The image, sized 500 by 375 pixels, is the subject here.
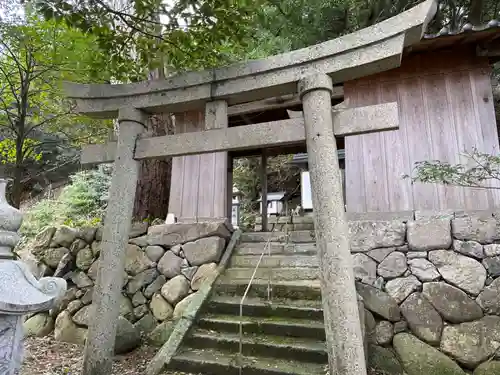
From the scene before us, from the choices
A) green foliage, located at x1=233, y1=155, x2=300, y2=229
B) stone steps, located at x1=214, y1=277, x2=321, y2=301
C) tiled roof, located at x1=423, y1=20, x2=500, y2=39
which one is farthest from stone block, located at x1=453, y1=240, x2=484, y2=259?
green foliage, located at x1=233, y1=155, x2=300, y2=229

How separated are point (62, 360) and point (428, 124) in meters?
6.21

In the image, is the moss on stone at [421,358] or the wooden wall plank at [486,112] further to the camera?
the wooden wall plank at [486,112]

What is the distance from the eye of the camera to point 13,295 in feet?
6.61

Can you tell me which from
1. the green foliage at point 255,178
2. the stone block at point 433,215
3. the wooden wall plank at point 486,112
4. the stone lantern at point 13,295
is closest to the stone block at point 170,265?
the stone lantern at point 13,295

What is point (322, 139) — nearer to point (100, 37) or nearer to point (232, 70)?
point (232, 70)

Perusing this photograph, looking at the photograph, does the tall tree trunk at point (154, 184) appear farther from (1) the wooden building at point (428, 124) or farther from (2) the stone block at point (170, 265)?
(1) the wooden building at point (428, 124)

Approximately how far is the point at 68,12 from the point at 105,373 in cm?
388

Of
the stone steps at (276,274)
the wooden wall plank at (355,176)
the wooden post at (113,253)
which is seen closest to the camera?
the wooden post at (113,253)

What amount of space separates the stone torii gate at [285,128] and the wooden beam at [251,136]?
0.01m

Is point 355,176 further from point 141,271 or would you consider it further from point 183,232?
point 141,271

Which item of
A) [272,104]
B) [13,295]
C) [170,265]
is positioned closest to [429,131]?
[272,104]

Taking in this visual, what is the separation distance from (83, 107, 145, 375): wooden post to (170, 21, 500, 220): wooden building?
324 cm

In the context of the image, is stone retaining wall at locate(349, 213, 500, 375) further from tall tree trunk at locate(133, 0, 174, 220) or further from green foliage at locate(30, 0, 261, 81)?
tall tree trunk at locate(133, 0, 174, 220)

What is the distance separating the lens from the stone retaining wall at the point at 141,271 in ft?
16.4
